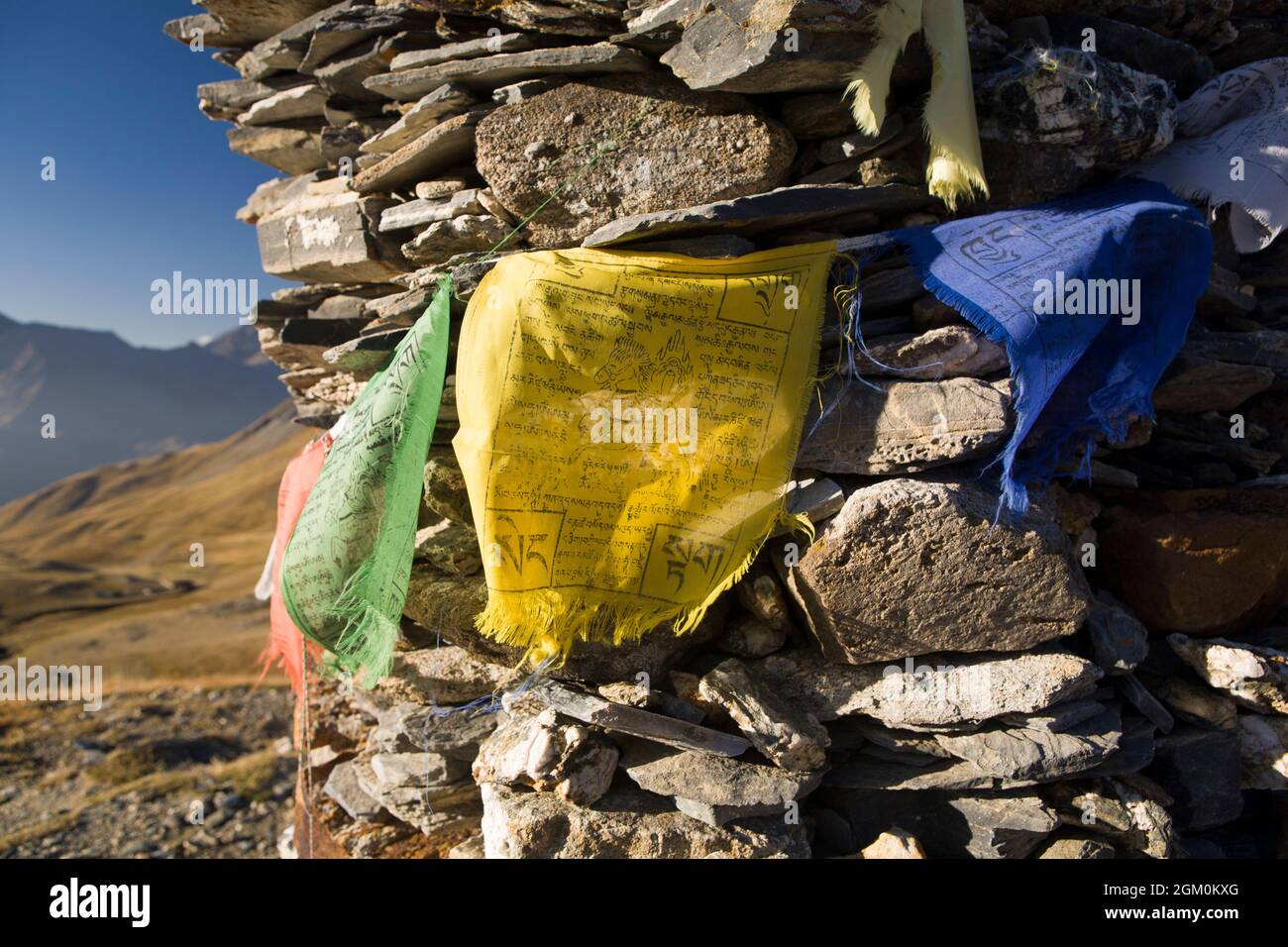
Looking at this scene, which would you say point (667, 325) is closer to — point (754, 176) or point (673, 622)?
point (754, 176)

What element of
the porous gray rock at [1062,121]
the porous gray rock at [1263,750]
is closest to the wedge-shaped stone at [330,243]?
the porous gray rock at [1062,121]

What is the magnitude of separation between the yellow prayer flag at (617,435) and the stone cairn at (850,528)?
10.5 inches

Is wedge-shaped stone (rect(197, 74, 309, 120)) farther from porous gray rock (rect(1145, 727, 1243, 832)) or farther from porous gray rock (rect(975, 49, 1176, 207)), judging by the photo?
porous gray rock (rect(1145, 727, 1243, 832))

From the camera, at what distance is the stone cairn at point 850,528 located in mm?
3307

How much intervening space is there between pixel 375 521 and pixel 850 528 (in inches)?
80.3

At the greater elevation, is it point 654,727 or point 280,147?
point 280,147

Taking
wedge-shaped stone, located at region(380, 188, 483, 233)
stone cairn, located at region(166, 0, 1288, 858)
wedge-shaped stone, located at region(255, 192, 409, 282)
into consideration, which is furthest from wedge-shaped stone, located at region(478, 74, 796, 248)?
wedge-shaped stone, located at region(255, 192, 409, 282)

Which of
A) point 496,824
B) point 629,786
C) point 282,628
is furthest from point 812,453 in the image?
point 282,628

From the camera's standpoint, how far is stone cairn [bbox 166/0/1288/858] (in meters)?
3.31

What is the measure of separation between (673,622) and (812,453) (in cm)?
93

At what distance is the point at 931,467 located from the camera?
135 inches

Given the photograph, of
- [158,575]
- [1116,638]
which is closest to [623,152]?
[1116,638]

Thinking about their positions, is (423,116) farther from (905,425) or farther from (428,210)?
(905,425)

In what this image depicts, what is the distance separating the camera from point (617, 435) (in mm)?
3277
